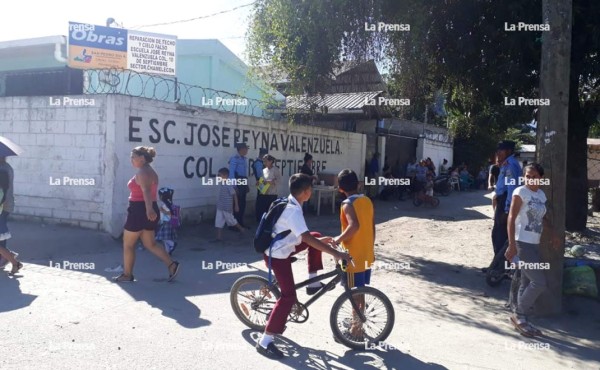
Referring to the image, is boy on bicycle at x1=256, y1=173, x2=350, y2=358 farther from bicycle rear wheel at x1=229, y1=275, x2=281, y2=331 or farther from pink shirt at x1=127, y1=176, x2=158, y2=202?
pink shirt at x1=127, y1=176, x2=158, y2=202

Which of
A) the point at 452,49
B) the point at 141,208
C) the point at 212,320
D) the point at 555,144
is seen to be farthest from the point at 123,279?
the point at 452,49

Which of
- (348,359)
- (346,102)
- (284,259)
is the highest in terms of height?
(346,102)

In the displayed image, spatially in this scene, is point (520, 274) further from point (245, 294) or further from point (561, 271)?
point (245, 294)

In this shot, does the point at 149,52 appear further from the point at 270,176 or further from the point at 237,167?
the point at 270,176

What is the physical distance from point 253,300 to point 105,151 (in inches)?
190

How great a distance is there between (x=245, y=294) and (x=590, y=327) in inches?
141

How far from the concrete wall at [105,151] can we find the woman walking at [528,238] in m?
6.20

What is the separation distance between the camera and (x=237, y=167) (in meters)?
9.81

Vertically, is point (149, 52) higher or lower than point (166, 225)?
higher

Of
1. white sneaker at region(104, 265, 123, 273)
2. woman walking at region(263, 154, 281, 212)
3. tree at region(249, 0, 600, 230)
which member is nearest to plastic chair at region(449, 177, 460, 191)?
tree at region(249, 0, 600, 230)

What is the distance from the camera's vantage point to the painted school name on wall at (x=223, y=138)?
8.97 meters

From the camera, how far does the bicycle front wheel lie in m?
4.24

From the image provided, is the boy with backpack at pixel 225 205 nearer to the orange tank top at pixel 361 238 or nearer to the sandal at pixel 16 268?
the sandal at pixel 16 268

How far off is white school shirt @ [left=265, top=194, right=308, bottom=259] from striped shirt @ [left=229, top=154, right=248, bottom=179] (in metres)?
5.74
